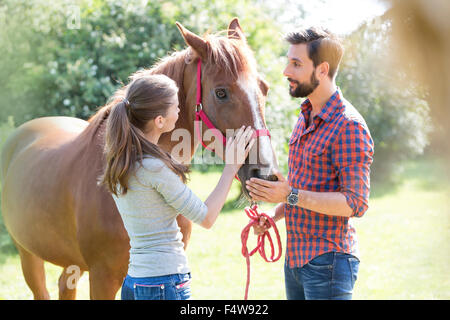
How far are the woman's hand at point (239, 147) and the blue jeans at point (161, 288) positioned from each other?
23.2 inches

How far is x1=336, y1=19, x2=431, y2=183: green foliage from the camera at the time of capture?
180 cm

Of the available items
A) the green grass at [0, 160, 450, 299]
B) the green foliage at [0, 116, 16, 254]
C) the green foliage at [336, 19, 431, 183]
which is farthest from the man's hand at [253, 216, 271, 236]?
the green foliage at [0, 116, 16, 254]

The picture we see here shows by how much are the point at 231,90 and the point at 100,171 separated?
1049 millimetres

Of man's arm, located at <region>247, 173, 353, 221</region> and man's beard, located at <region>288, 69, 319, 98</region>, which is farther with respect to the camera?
man's beard, located at <region>288, 69, 319, 98</region>

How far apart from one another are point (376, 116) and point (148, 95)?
9.60 metres

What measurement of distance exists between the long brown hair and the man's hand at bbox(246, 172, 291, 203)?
368 millimetres

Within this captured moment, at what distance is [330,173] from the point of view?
2090 mm

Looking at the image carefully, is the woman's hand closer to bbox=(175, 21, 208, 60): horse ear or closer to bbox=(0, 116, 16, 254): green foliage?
bbox=(175, 21, 208, 60): horse ear

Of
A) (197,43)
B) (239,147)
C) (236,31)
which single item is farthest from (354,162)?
(236,31)

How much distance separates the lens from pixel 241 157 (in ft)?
6.99

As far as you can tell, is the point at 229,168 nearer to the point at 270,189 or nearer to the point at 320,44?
the point at 270,189

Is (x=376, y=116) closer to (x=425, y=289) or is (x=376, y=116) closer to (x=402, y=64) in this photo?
(x=425, y=289)

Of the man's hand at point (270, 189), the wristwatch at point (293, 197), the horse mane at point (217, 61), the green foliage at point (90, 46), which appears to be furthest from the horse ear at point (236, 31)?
the green foliage at point (90, 46)

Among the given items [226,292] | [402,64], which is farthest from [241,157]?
[226,292]
